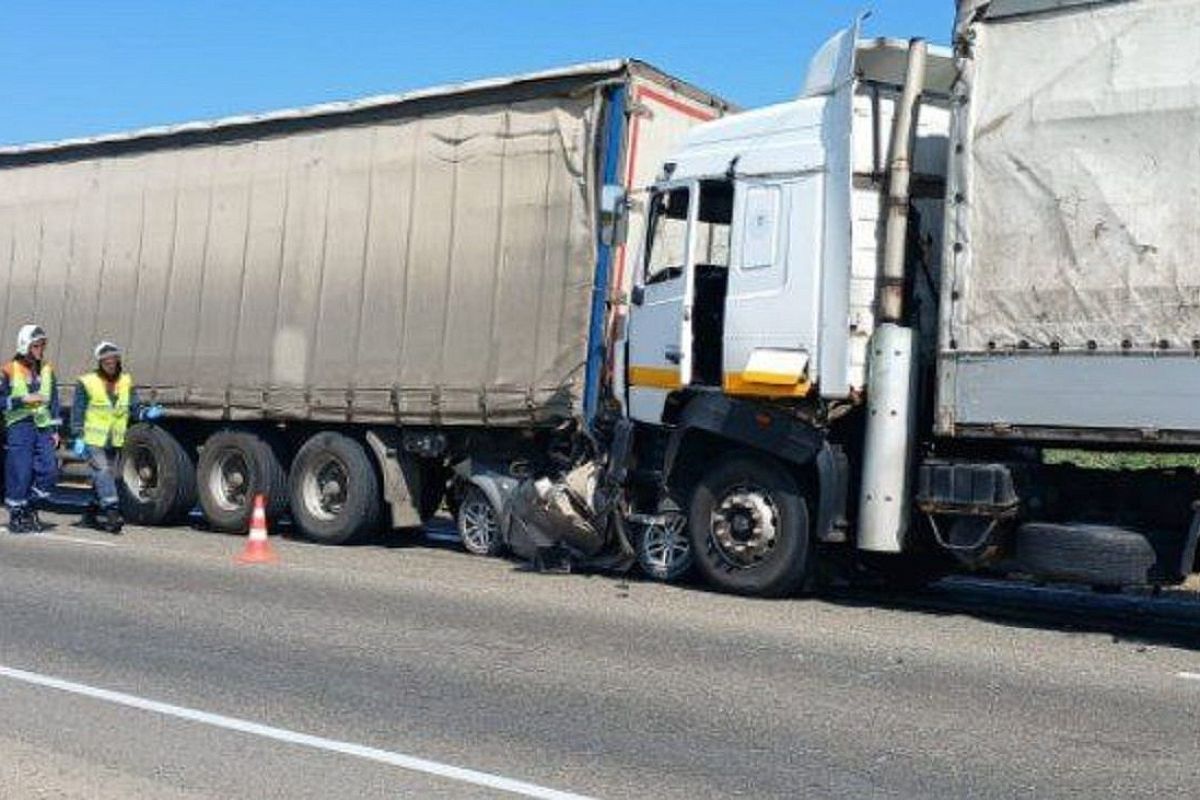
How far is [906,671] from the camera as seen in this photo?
734 centimetres

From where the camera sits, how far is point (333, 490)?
13.3 metres

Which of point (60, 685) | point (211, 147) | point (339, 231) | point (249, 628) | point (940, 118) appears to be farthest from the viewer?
point (211, 147)

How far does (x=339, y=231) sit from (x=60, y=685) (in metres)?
6.83

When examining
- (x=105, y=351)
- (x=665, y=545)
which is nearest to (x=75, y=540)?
(x=105, y=351)

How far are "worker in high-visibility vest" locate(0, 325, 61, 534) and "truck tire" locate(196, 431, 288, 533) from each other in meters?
1.40

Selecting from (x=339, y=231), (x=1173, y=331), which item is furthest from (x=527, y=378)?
(x=1173, y=331)

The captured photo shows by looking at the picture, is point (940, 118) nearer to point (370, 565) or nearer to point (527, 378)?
point (527, 378)

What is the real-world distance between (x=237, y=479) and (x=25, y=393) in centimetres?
204

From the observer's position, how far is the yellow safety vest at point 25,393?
13.3 meters

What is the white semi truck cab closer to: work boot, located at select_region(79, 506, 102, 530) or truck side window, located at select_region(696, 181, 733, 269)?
truck side window, located at select_region(696, 181, 733, 269)

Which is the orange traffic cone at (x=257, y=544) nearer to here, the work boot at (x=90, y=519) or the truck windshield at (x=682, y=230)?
the work boot at (x=90, y=519)

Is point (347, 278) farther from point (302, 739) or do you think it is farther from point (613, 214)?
point (302, 739)

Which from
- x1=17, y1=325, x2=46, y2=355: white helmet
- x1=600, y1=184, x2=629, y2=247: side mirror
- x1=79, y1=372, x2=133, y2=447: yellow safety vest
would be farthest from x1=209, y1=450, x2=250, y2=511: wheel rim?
x1=600, y1=184, x2=629, y2=247: side mirror

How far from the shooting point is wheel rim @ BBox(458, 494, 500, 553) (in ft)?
40.5
